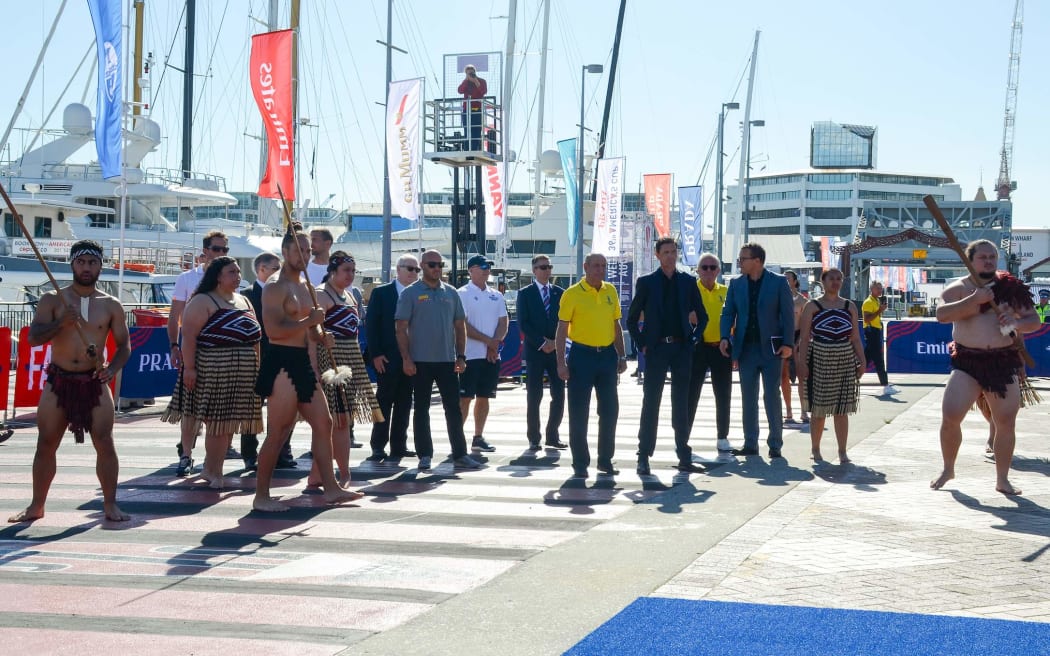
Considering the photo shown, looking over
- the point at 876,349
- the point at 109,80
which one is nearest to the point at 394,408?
the point at 109,80

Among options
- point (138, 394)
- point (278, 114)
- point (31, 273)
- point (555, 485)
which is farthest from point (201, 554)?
point (31, 273)

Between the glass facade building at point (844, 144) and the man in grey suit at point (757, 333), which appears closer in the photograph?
the man in grey suit at point (757, 333)

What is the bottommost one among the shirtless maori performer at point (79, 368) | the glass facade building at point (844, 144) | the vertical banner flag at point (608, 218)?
the shirtless maori performer at point (79, 368)

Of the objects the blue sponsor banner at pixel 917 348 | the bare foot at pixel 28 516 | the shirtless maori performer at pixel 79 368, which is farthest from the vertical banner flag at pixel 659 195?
the bare foot at pixel 28 516

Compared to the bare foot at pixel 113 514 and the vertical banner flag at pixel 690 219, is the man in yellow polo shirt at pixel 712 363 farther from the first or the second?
the vertical banner flag at pixel 690 219

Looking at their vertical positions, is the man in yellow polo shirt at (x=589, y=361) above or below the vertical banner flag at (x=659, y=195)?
below

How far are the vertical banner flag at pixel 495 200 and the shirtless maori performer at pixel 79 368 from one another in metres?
29.2

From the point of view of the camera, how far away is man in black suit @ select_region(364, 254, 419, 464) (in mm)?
10234

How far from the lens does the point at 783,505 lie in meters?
7.95

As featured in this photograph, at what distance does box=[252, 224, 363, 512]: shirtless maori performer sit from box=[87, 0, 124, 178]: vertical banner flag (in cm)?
1039

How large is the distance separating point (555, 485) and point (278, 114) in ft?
41.5

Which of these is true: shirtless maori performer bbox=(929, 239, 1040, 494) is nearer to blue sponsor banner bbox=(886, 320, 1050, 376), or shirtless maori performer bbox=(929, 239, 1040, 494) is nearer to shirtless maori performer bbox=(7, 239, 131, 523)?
shirtless maori performer bbox=(7, 239, 131, 523)

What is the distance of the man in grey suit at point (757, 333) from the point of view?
10758mm

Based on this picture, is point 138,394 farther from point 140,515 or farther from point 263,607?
point 263,607
